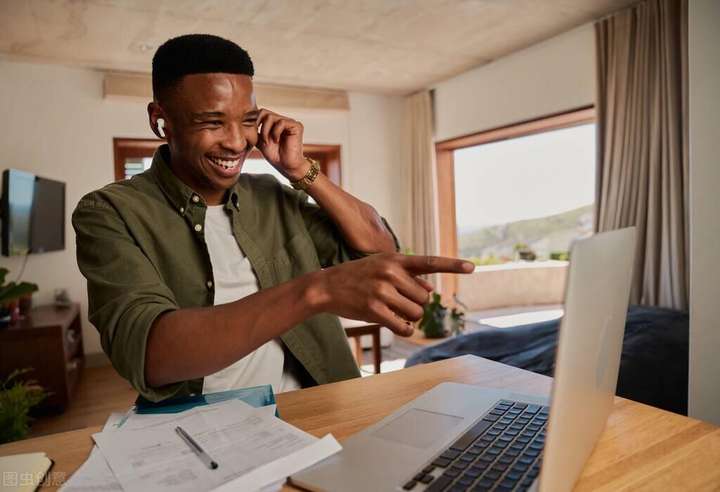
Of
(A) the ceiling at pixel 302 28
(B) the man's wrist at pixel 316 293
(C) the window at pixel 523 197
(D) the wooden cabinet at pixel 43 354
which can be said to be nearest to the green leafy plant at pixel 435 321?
(C) the window at pixel 523 197

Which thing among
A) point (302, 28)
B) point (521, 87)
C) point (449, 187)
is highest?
point (302, 28)

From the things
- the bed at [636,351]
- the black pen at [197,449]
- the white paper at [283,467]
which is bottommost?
the bed at [636,351]

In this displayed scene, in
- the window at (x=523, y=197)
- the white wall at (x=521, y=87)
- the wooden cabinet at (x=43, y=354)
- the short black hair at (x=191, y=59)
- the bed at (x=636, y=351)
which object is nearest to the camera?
the short black hair at (x=191, y=59)

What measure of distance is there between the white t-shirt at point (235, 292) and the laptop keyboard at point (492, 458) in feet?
1.79

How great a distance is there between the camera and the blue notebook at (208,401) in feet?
2.76

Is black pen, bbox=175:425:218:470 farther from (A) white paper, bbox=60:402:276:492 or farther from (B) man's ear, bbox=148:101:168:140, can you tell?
(B) man's ear, bbox=148:101:168:140

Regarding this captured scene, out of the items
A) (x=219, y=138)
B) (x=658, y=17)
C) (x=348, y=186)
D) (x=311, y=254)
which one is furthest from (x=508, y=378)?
(x=348, y=186)

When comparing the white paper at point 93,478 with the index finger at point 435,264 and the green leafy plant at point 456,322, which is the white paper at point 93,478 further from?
the green leafy plant at point 456,322

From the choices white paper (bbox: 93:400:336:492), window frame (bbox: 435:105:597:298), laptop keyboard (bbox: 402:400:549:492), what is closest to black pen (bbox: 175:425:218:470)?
white paper (bbox: 93:400:336:492)

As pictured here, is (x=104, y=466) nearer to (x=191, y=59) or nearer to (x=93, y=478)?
(x=93, y=478)

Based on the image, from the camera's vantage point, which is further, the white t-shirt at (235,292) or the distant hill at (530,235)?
the distant hill at (530,235)

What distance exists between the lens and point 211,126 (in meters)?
1.11

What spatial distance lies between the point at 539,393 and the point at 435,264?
42 centimetres

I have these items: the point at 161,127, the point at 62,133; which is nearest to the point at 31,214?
the point at 62,133
